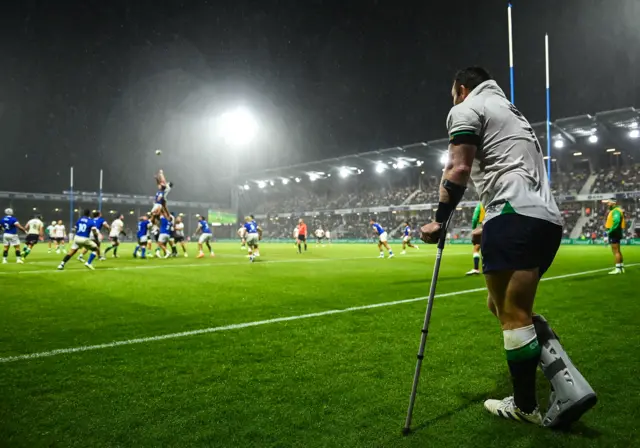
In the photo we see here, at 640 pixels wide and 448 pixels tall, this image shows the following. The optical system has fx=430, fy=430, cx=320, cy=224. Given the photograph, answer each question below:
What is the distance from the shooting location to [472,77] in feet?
9.77

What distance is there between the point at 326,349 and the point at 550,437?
2256mm

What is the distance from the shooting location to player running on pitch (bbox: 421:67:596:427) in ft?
8.28

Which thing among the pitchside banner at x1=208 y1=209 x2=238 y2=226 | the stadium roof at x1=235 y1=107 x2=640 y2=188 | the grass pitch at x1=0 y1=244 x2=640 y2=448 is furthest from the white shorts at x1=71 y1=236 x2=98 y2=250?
the pitchside banner at x1=208 y1=209 x2=238 y2=226

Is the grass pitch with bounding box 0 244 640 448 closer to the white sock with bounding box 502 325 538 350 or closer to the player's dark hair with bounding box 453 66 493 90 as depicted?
the white sock with bounding box 502 325 538 350

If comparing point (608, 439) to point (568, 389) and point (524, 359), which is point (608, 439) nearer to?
point (568, 389)

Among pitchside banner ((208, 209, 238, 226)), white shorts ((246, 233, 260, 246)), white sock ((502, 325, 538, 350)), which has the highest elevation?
pitchside banner ((208, 209, 238, 226))

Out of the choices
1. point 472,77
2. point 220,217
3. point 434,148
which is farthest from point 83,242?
point 220,217

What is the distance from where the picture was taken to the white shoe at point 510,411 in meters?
2.64

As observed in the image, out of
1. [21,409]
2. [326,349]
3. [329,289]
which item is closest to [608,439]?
[326,349]

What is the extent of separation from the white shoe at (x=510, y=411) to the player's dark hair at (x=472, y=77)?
2.10 metres

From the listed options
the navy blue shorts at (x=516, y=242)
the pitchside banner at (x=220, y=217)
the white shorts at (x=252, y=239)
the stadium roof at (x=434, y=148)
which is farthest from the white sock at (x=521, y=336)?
the pitchside banner at (x=220, y=217)

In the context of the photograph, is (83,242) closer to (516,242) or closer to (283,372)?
(283,372)

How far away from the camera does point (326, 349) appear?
14.3 ft

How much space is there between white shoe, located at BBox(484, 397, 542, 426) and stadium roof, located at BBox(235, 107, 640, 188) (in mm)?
44442
